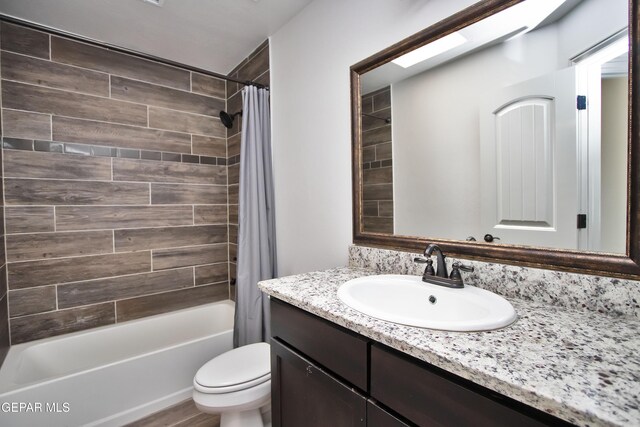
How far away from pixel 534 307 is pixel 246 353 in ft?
4.64

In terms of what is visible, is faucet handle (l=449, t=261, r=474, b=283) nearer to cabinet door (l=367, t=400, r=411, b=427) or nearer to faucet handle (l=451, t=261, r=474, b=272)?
faucet handle (l=451, t=261, r=474, b=272)

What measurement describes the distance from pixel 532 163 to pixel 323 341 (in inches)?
35.6

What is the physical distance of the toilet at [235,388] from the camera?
4.26 ft

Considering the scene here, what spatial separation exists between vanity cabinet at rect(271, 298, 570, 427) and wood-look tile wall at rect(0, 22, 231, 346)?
166 cm

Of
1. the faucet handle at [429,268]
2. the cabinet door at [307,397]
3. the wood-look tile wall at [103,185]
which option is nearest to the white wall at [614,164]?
the faucet handle at [429,268]

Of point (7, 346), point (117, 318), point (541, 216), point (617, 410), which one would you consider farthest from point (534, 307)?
point (7, 346)

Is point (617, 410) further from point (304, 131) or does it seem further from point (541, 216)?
point (304, 131)

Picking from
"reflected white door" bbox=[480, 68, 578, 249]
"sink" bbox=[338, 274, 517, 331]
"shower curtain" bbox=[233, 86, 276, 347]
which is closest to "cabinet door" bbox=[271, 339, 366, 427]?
"sink" bbox=[338, 274, 517, 331]

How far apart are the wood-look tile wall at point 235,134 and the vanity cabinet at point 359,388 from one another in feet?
5.23

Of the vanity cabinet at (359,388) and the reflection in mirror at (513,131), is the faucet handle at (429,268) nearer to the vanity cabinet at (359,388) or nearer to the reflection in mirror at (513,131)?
the reflection in mirror at (513,131)

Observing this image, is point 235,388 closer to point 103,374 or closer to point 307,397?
point 307,397

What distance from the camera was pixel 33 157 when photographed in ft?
6.10

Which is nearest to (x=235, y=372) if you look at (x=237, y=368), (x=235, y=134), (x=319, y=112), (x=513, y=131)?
(x=237, y=368)

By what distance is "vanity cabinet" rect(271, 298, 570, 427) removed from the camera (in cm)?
55
